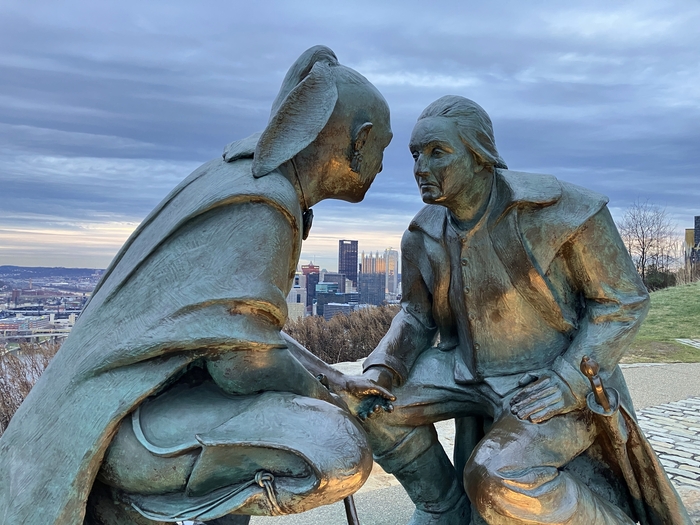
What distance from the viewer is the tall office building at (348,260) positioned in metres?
10.0

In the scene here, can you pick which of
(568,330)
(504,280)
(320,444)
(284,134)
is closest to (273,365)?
(320,444)

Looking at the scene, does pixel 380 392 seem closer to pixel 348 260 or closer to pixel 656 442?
pixel 656 442

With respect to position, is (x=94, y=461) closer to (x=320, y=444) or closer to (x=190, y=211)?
(x=320, y=444)

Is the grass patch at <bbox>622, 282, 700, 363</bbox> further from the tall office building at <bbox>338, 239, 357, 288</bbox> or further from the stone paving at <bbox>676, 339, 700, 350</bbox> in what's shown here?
the tall office building at <bbox>338, 239, 357, 288</bbox>

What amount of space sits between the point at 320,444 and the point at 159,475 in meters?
0.44

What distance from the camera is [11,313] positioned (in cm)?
529

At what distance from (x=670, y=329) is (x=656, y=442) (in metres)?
8.63

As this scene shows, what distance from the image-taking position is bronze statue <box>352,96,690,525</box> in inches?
90.0

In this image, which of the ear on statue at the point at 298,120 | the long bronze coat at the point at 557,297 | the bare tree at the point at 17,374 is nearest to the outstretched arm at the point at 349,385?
the long bronze coat at the point at 557,297

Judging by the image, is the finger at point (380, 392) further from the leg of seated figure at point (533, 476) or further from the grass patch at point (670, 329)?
the grass patch at point (670, 329)

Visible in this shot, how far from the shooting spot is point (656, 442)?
18.5 feet

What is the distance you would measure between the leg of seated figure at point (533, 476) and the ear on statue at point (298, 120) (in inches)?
47.2

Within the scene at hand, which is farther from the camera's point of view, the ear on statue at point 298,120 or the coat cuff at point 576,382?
the coat cuff at point 576,382

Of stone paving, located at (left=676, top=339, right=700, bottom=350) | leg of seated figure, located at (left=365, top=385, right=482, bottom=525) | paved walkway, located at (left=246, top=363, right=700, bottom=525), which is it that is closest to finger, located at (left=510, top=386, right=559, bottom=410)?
leg of seated figure, located at (left=365, top=385, right=482, bottom=525)
